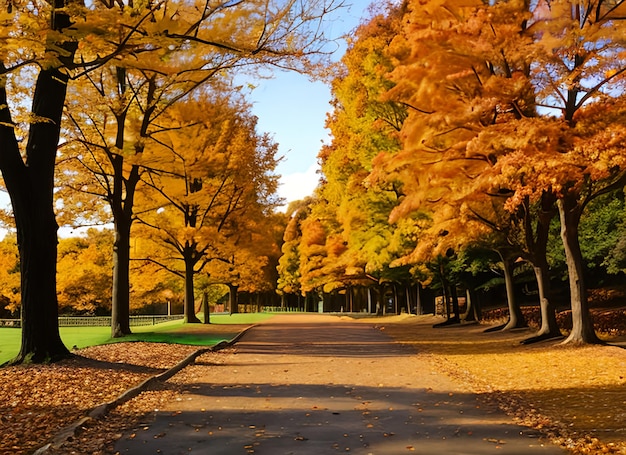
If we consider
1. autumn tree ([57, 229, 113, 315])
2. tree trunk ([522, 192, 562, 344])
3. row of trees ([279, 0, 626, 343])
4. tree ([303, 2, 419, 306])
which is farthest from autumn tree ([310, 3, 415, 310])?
autumn tree ([57, 229, 113, 315])

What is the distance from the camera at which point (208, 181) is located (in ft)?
91.1

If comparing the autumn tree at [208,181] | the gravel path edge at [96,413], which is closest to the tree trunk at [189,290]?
the autumn tree at [208,181]

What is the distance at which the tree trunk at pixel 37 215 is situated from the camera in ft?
36.6

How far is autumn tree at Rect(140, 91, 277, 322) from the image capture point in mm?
23469

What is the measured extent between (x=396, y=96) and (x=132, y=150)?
800 cm

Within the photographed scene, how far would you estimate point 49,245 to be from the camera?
11.6 meters

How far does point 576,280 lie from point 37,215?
39.7ft

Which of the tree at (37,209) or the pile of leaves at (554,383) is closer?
the pile of leaves at (554,383)

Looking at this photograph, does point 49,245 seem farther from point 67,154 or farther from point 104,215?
point 104,215

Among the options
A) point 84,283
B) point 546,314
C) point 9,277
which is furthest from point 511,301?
point 9,277

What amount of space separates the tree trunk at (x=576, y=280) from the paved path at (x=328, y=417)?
4760 mm

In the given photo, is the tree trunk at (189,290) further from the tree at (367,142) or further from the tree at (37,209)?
the tree at (37,209)

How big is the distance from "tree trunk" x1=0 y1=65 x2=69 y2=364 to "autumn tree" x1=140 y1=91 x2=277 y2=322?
951 centimetres

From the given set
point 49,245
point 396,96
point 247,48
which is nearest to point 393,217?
point 396,96
